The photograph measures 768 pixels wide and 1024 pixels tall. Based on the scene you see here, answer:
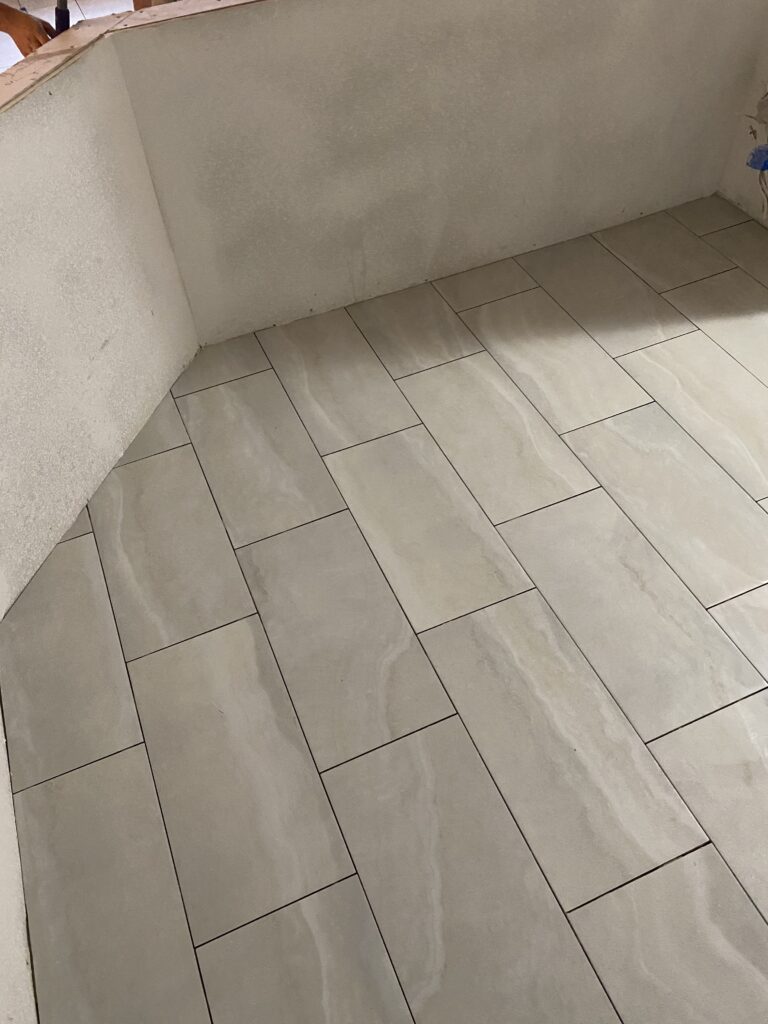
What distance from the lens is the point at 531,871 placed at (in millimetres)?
1294

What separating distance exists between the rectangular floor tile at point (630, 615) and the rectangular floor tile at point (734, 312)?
614 millimetres

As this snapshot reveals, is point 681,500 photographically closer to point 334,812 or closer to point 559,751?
point 559,751

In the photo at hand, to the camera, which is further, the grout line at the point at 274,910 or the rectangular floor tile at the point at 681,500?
the rectangular floor tile at the point at 681,500

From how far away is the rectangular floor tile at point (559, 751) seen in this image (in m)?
1.31

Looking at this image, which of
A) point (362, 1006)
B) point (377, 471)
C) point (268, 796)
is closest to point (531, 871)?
point (362, 1006)

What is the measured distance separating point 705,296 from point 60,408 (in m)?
1.61

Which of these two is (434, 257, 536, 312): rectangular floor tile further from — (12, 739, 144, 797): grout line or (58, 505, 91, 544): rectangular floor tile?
(12, 739, 144, 797): grout line

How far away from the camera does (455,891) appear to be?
1.28m

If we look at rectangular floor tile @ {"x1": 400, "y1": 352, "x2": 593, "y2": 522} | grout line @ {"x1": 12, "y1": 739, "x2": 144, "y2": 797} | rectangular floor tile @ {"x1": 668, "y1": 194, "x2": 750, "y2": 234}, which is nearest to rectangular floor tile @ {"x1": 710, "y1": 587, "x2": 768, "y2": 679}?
rectangular floor tile @ {"x1": 400, "y1": 352, "x2": 593, "y2": 522}

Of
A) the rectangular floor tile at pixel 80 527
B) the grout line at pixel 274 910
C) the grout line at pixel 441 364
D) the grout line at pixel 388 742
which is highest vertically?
the rectangular floor tile at pixel 80 527

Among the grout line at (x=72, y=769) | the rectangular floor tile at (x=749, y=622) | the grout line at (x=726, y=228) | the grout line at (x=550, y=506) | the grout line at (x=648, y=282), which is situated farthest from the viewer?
the grout line at (x=726, y=228)

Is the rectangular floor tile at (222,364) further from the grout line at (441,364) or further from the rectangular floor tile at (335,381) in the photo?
the grout line at (441,364)

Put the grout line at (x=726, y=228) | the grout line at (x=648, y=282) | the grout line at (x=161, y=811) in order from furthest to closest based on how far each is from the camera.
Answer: the grout line at (x=726, y=228), the grout line at (x=648, y=282), the grout line at (x=161, y=811)

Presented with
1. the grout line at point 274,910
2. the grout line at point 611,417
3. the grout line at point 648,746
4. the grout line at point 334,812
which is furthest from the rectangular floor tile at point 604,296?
the grout line at point 274,910
